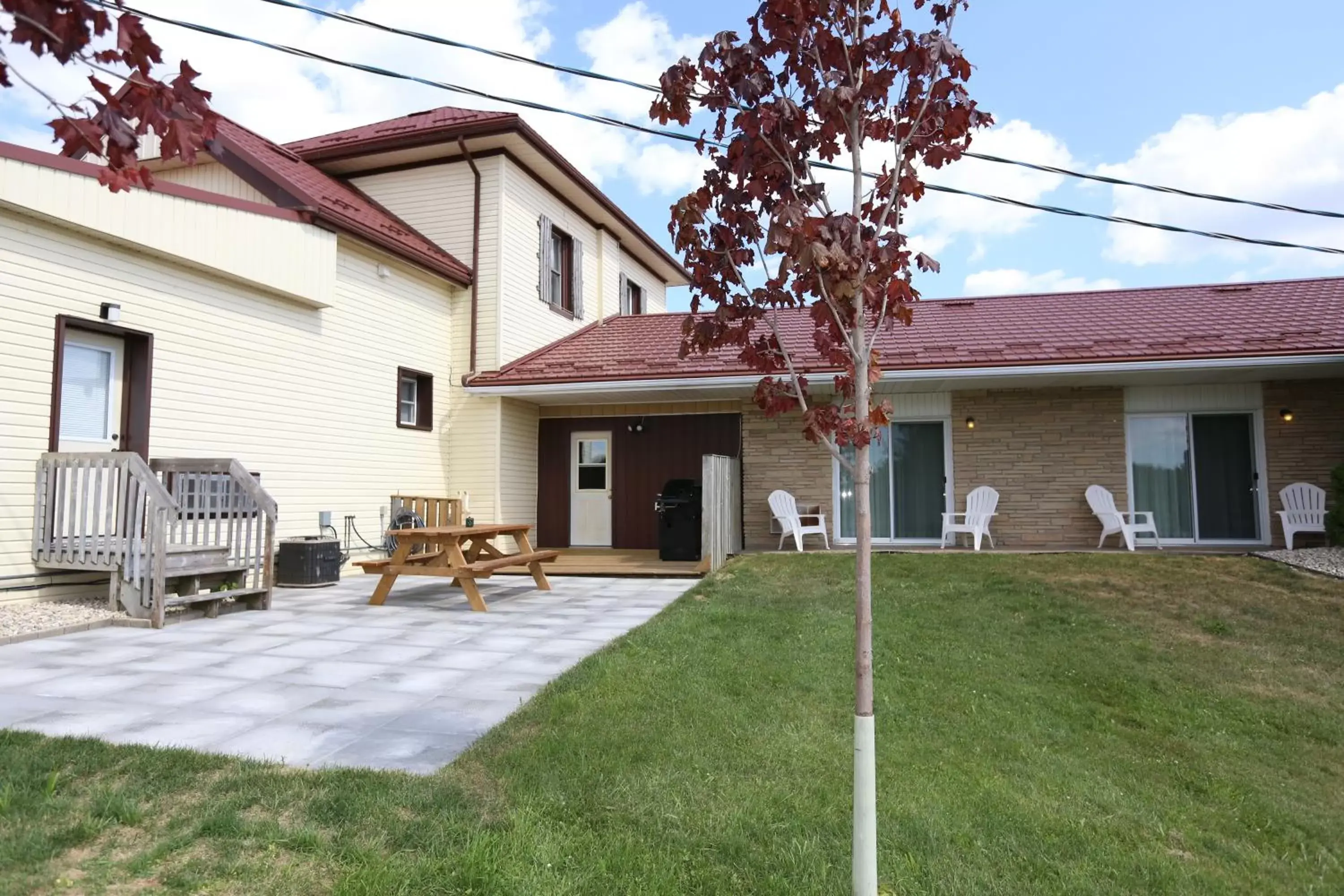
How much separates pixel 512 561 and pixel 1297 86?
11111 millimetres

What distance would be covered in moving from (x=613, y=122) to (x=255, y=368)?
4.89 metres

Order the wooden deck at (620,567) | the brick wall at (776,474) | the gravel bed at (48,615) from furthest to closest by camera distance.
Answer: the brick wall at (776,474), the wooden deck at (620,567), the gravel bed at (48,615)

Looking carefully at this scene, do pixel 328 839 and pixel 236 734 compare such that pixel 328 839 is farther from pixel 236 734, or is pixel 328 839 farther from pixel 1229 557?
pixel 1229 557

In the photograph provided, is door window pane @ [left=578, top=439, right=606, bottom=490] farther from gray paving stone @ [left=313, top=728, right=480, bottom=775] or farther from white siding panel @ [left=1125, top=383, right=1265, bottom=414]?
gray paving stone @ [left=313, top=728, right=480, bottom=775]

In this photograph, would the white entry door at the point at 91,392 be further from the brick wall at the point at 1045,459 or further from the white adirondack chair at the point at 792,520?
the brick wall at the point at 1045,459

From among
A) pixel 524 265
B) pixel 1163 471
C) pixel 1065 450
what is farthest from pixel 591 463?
pixel 1163 471

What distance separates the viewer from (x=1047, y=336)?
1167 centimetres

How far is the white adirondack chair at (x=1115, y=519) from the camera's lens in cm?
1059

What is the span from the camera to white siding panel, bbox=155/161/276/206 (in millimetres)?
10484

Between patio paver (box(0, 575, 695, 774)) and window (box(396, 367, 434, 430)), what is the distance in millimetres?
4365

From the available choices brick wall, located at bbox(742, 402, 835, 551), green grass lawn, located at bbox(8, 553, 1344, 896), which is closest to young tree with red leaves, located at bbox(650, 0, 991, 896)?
green grass lawn, located at bbox(8, 553, 1344, 896)

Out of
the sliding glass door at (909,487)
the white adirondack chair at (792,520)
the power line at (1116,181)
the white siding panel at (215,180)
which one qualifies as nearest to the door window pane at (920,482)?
the sliding glass door at (909,487)

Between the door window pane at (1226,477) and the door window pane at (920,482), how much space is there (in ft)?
11.5

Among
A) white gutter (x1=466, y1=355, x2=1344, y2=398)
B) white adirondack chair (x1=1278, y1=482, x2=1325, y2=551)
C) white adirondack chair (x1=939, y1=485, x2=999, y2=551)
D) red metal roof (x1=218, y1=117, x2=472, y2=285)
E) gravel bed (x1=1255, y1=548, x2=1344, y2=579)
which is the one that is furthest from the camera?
white adirondack chair (x1=939, y1=485, x2=999, y2=551)
